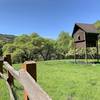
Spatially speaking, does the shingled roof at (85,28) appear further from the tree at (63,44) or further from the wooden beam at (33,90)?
the wooden beam at (33,90)

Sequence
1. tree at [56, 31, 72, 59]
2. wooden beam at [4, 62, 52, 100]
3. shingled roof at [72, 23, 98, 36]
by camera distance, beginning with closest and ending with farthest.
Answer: wooden beam at [4, 62, 52, 100] < shingled roof at [72, 23, 98, 36] < tree at [56, 31, 72, 59]

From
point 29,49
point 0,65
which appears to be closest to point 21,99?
point 0,65

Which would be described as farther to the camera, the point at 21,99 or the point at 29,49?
the point at 29,49

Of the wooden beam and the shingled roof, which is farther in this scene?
the shingled roof

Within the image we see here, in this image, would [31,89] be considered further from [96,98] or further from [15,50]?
[15,50]

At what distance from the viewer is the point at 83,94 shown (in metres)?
8.07

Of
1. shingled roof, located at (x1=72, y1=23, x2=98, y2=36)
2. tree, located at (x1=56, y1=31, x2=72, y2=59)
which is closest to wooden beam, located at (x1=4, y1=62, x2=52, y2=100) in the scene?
Answer: shingled roof, located at (x1=72, y1=23, x2=98, y2=36)

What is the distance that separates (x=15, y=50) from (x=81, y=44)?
67.8ft

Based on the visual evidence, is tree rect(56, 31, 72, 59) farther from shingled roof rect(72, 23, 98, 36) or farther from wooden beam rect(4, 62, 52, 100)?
wooden beam rect(4, 62, 52, 100)

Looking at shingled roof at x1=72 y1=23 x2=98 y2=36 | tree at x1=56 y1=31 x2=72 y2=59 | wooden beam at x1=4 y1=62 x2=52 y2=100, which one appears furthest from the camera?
tree at x1=56 y1=31 x2=72 y2=59

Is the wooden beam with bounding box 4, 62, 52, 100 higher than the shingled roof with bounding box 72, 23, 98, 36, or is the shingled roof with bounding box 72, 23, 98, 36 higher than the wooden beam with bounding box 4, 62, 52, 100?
the shingled roof with bounding box 72, 23, 98, 36

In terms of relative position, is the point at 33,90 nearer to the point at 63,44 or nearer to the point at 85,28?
the point at 85,28

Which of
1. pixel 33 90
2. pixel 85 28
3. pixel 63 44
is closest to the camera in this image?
pixel 33 90

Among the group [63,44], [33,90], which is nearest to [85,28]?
[63,44]
